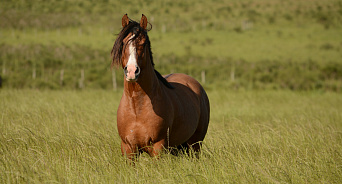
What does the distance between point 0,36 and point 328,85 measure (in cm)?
3005

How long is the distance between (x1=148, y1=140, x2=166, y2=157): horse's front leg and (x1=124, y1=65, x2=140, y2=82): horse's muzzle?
94 centimetres

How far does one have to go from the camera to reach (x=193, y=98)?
5484mm

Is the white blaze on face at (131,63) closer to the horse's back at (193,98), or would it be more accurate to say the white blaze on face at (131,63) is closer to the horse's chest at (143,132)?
the horse's chest at (143,132)

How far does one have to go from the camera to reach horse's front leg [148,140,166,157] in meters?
4.19

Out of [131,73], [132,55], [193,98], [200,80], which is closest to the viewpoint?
[131,73]

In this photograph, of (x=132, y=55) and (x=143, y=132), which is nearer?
(x=132, y=55)

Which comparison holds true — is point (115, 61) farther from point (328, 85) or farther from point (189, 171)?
point (328, 85)

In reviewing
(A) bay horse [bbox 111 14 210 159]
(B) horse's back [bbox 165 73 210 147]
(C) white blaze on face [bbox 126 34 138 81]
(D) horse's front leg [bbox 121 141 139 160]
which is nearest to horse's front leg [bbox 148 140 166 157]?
(A) bay horse [bbox 111 14 210 159]

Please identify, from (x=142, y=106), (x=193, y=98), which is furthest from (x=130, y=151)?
(x=193, y=98)

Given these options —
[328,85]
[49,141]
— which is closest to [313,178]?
[49,141]

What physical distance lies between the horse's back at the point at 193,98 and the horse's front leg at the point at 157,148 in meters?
0.84

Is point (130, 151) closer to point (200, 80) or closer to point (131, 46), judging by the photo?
point (131, 46)

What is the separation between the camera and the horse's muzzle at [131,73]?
3609mm

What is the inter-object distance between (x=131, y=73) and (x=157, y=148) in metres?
1.02
